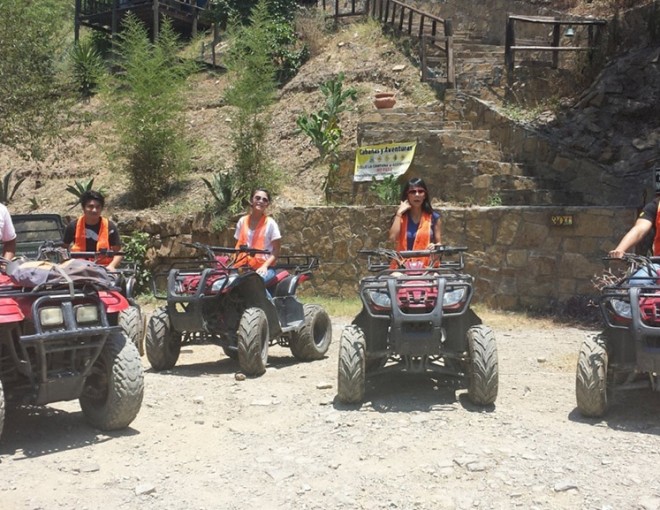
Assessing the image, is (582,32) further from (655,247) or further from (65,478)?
(65,478)

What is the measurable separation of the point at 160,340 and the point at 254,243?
1306mm

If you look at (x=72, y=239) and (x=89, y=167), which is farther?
(x=89, y=167)

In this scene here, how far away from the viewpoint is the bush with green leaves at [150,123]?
13820 mm

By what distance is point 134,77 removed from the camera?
45.5ft

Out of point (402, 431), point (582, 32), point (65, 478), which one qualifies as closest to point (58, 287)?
point (65, 478)

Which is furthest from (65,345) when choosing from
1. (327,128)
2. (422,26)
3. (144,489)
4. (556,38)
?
(422,26)

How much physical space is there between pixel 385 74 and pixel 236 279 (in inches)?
440

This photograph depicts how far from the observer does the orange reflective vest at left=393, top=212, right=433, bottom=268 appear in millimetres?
6324

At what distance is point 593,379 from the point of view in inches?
200

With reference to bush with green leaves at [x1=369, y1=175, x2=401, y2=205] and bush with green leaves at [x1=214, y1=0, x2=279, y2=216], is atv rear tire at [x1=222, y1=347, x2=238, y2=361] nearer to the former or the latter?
bush with green leaves at [x1=369, y1=175, x2=401, y2=205]

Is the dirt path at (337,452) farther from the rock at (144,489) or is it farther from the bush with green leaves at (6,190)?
the bush with green leaves at (6,190)

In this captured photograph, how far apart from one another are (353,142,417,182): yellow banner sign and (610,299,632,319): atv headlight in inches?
290

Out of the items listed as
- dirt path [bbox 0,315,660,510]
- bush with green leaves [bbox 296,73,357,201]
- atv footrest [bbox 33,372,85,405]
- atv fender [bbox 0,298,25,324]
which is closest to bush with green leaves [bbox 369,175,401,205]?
bush with green leaves [bbox 296,73,357,201]

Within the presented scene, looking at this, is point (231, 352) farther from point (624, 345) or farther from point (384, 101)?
point (384, 101)
